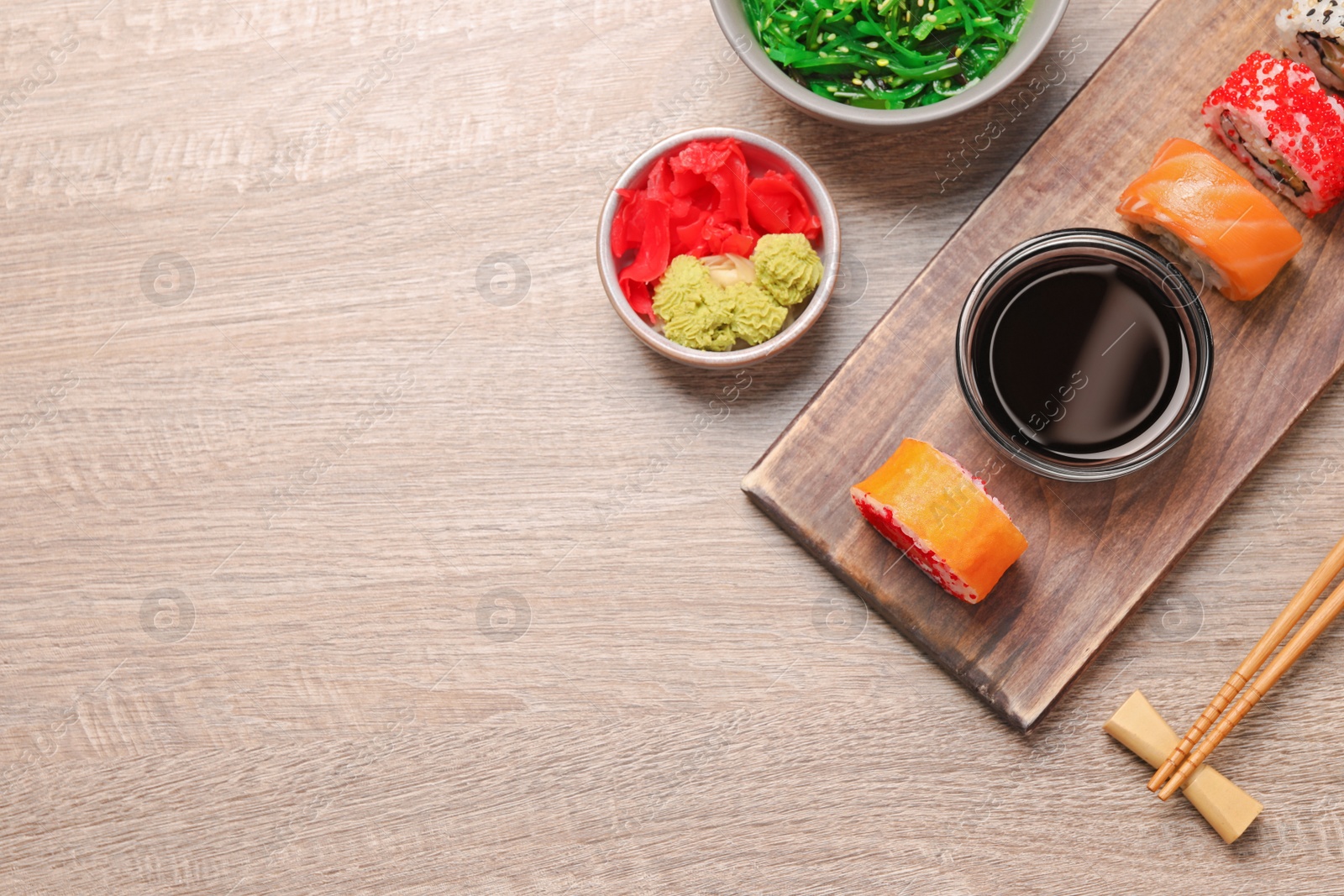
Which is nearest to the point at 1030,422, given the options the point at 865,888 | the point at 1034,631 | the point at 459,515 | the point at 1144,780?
the point at 1034,631

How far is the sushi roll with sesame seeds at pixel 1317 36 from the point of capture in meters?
1.65

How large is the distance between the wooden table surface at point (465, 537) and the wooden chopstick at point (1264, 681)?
0.09 metres

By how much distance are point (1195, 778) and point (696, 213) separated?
4.90 ft

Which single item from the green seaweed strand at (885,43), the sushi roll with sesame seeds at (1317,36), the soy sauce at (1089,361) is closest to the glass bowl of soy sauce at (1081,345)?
the soy sauce at (1089,361)

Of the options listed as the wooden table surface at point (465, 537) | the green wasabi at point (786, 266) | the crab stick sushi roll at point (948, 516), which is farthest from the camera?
the wooden table surface at point (465, 537)

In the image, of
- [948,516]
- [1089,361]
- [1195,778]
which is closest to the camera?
[948,516]

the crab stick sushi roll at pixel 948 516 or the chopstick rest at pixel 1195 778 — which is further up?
the crab stick sushi roll at pixel 948 516

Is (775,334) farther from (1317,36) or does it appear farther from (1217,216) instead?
(1317,36)

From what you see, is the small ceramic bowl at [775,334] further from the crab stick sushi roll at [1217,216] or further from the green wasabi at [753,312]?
the crab stick sushi roll at [1217,216]

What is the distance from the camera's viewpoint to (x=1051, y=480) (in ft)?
5.76

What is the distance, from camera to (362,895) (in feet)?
6.34

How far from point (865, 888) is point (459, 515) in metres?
1.15

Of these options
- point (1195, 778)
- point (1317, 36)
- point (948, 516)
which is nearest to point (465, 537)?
point (948, 516)

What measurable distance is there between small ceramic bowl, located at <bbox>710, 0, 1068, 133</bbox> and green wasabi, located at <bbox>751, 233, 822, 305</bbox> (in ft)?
0.77
